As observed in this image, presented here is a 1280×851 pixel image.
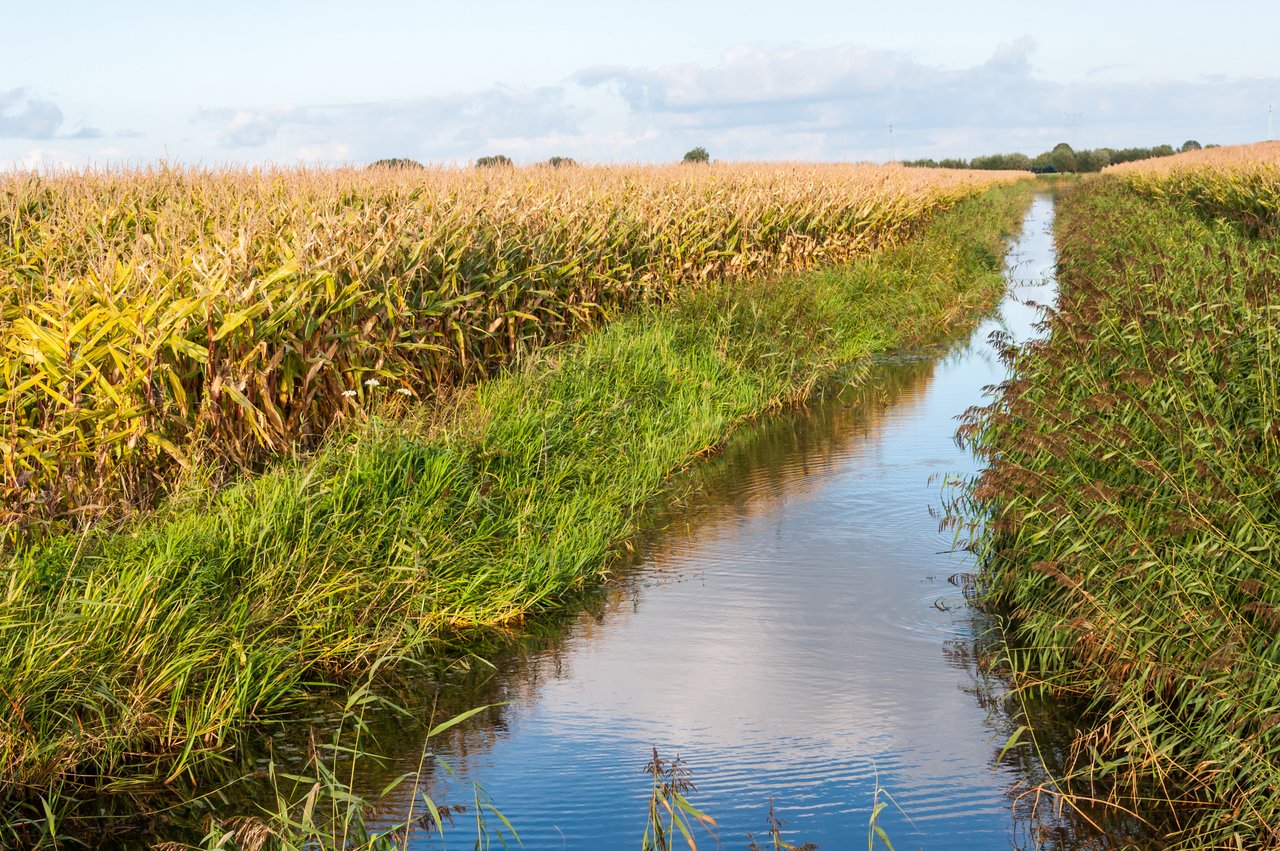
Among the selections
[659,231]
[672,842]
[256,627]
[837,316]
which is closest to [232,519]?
[256,627]

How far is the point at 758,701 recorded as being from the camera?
5.63 metres

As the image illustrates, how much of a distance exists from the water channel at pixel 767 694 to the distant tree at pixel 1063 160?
120m

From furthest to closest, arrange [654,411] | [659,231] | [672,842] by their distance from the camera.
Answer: [659,231] → [654,411] → [672,842]

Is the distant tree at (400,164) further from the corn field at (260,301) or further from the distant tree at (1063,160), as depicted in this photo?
the distant tree at (1063,160)

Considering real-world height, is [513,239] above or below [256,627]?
above

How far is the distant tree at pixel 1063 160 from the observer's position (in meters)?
121

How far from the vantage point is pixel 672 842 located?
14.0 feet

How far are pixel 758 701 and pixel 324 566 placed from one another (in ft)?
7.27

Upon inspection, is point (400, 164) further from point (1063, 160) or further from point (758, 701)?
point (1063, 160)

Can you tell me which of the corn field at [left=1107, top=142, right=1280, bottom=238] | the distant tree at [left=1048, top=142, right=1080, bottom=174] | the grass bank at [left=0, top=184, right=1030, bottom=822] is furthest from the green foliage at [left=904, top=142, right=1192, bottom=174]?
the grass bank at [left=0, top=184, right=1030, bottom=822]

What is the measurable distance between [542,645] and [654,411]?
4.58 meters

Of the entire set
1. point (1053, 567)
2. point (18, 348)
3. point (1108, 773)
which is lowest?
point (1108, 773)

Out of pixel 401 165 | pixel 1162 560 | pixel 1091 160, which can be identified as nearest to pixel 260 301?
pixel 1162 560

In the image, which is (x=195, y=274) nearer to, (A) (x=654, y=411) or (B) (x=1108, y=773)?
(A) (x=654, y=411)
